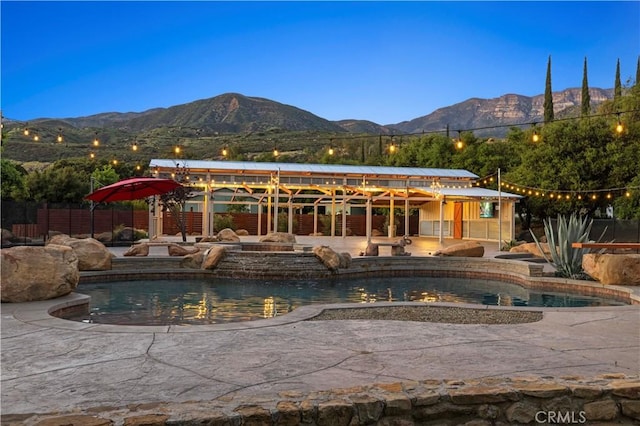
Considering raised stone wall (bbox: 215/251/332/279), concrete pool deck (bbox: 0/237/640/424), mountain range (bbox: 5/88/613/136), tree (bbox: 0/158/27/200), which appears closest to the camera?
concrete pool deck (bbox: 0/237/640/424)

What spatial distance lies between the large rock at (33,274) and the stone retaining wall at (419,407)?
560 cm

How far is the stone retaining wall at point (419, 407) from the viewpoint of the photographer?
2984 millimetres

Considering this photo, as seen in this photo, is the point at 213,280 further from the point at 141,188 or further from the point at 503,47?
the point at 503,47

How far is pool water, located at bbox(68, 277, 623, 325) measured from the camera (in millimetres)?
8523

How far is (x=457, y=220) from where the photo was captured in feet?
95.9

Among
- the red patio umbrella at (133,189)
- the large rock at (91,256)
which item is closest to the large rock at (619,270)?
the large rock at (91,256)

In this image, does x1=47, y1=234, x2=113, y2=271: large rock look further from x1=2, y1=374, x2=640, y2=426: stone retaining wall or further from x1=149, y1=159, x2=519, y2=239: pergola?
x1=2, y1=374, x2=640, y2=426: stone retaining wall

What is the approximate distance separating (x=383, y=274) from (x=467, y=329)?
8.72 meters

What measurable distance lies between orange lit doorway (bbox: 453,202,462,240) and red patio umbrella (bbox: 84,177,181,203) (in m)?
17.4

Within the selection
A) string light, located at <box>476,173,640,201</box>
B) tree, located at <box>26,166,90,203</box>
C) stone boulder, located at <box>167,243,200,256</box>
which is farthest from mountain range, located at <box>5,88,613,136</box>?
stone boulder, located at <box>167,243,200,256</box>

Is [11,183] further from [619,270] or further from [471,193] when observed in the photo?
[619,270]

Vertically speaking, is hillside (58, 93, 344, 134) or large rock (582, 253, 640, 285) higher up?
hillside (58, 93, 344, 134)

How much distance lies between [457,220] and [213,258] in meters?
18.6

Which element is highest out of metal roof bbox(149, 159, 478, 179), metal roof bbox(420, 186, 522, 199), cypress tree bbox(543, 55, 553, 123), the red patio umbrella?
cypress tree bbox(543, 55, 553, 123)
